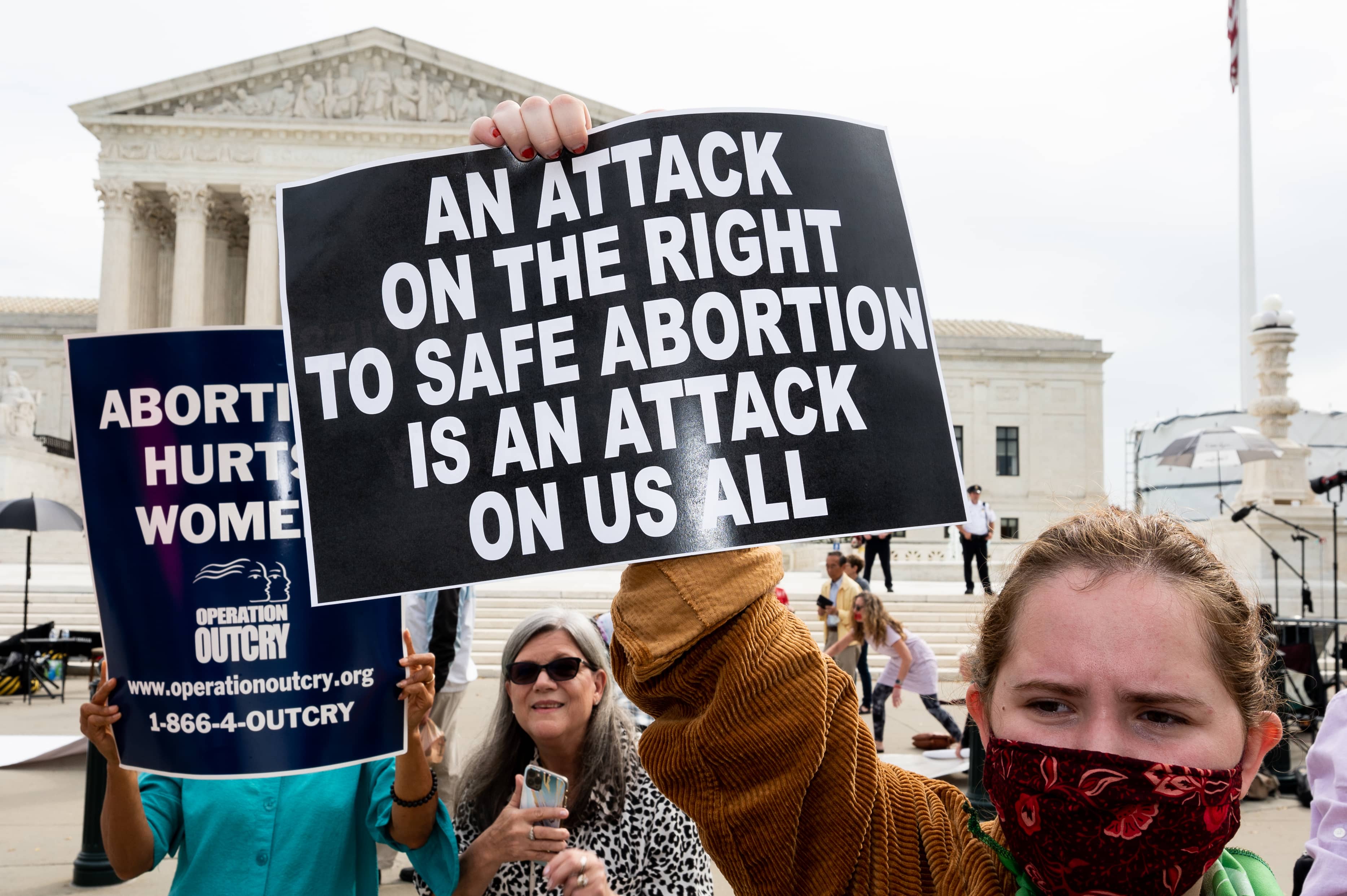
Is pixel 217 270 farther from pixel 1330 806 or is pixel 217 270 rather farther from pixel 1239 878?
pixel 1239 878

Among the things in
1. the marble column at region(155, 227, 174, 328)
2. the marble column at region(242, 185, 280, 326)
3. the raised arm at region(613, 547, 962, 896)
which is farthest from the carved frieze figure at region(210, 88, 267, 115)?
the raised arm at region(613, 547, 962, 896)

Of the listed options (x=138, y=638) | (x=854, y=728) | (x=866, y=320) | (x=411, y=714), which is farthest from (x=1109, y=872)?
(x=138, y=638)

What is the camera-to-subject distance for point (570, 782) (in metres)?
2.75

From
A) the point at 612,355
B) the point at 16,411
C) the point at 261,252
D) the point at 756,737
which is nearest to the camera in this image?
the point at 756,737

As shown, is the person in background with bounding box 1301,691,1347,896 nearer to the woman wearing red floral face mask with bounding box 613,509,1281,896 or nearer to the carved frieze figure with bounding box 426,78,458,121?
the woman wearing red floral face mask with bounding box 613,509,1281,896

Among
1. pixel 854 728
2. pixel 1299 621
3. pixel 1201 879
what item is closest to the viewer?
pixel 1201 879

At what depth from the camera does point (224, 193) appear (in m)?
39.0

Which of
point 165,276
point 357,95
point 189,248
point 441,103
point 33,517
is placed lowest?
point 33,517

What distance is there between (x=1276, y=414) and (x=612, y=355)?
54.7 feet

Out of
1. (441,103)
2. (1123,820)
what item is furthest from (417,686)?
(441,103)

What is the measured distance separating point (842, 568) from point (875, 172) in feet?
29.4

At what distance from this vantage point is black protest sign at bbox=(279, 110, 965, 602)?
1.56 metres

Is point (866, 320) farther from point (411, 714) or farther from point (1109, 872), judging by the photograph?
point (411, 714)

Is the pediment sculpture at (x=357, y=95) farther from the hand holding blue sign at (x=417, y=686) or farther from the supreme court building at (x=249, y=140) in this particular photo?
the hand holding blue sign at (x=417, y=686)
